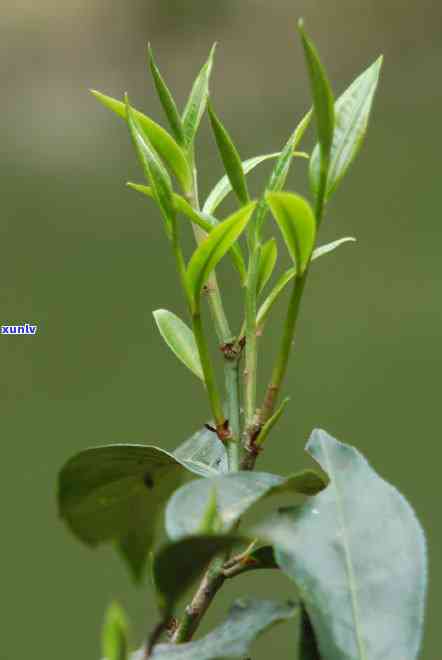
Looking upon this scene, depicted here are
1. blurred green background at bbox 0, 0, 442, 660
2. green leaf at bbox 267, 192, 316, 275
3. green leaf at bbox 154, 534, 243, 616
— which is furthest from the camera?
blurred green background at bbox 0, 0, 442, 660

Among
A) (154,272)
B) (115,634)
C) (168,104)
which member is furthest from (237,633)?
(154,272)

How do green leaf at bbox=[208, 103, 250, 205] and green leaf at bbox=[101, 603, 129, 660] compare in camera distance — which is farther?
green leaf at bbox=[208, 103, 250, 205]

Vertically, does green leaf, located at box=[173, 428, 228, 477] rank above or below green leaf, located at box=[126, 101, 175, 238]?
below

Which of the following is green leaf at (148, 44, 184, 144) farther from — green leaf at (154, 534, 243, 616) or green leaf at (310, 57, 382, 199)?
green leaf at (154, 534, 243, 616)

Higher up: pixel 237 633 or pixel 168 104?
pixel 168 104

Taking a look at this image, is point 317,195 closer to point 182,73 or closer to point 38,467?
point 38,467

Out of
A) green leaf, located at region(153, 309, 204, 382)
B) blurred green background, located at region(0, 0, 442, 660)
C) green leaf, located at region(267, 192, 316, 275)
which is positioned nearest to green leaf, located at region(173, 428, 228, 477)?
green leaf, located at region(153, 309, 204, 382)

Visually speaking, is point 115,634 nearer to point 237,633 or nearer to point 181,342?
point 237,633
